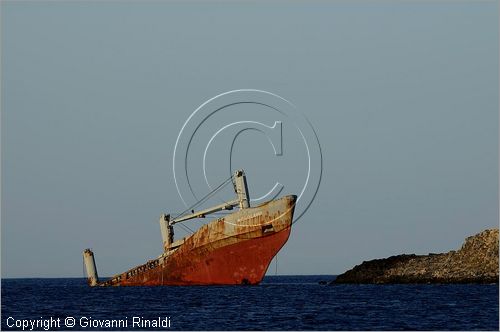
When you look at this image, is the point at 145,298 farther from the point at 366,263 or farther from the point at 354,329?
the point at 366,263

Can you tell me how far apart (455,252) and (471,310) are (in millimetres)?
46577

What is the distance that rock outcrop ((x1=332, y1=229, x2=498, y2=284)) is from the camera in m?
103

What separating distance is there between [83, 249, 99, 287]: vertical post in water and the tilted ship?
52.0 feet

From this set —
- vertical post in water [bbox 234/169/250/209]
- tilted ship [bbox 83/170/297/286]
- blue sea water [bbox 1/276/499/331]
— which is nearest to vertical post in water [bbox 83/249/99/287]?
tilted ship [bbox 83/170/297/286]

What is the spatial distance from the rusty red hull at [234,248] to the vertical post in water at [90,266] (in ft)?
54.9

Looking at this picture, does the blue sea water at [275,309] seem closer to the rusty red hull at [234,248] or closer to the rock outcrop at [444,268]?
the rusty red hull at [234,248]

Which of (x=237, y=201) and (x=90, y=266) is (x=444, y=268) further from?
(x=90, y=266)

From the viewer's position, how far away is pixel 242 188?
90.0 m

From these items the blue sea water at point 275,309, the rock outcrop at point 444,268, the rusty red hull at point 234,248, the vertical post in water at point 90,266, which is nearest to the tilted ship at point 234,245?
the rusty red hull at point 234,248

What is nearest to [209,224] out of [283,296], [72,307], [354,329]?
[283,296]

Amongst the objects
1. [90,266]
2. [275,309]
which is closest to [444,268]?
[90,266]

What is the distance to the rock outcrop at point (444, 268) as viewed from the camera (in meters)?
103

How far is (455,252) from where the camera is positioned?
111875mm

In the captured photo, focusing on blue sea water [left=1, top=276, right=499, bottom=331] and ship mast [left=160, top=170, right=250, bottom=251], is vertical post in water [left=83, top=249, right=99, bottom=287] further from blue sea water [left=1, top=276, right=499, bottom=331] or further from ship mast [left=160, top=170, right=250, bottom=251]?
blue sea water [left=1, top=276, right=499, bottom=331]
